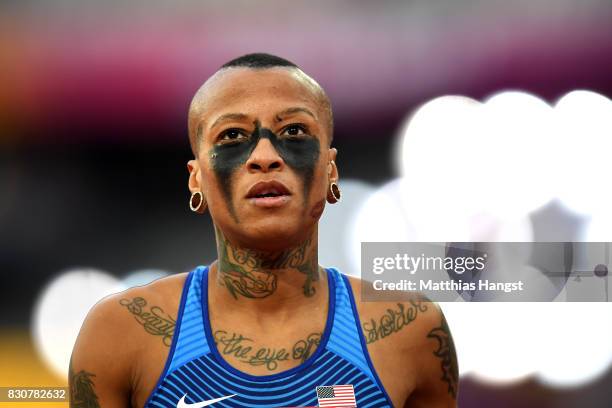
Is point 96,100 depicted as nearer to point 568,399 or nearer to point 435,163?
point 435,163

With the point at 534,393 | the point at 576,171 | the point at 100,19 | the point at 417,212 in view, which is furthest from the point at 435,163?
the point at 100,19

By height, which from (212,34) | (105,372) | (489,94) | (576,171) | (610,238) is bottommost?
(105,372)

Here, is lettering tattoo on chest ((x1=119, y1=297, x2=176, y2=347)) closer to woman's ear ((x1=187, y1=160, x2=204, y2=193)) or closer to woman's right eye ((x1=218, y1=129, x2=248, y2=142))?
woman's ear ((x1=187, y1=160, x2=204, y2=193))

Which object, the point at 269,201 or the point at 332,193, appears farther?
the point at 332,193

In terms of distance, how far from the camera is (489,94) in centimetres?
394

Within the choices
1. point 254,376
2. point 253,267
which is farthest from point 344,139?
point 254,376

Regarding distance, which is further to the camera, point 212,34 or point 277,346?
point 212,34

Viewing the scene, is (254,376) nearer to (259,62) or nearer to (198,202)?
(198,202)

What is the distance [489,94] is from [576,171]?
58 centimetres

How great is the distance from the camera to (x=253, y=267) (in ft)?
7.91

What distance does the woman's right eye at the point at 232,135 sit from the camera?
234 centimetres

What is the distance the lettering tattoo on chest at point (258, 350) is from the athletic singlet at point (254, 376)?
2 centimetres

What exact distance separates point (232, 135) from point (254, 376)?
71 cm

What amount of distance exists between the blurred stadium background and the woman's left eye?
1.51m
